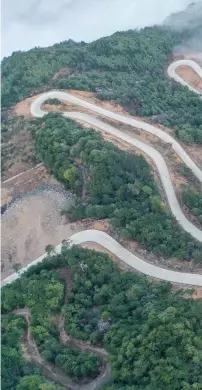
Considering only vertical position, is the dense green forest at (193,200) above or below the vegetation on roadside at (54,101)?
below

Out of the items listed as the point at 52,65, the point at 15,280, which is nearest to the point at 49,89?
the point at 52,65

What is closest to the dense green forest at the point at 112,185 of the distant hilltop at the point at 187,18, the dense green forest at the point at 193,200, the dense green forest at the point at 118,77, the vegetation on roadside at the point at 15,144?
the vegetation on roadside at the point at 15,144

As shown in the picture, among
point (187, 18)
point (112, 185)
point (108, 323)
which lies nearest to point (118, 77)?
point (112, 185)

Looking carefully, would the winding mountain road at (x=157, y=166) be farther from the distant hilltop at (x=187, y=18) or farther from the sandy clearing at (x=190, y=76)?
the distant hilltop at (x=187, y=18)

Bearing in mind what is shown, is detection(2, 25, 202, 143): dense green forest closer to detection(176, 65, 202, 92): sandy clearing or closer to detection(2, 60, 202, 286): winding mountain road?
detection(2, 60, 202, 286): winding mountain road

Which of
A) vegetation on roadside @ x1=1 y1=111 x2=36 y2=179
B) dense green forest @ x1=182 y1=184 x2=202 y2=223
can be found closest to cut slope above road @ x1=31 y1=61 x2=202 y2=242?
dense green forest @ x1=182 y1=184 x2=202 y2=223

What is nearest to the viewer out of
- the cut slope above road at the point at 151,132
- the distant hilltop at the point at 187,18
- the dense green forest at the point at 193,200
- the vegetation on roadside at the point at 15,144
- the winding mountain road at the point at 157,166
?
the winding mountain road at the point at 157,166

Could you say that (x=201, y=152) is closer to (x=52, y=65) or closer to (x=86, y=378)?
(x=52, y=65)
